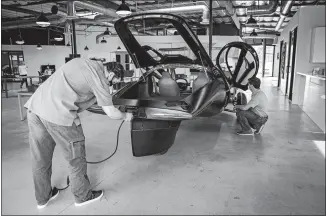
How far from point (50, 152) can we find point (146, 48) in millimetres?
2244

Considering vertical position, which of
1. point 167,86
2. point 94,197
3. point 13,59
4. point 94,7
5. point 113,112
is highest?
point 94,7

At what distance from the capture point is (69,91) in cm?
210

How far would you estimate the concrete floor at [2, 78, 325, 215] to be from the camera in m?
1.85

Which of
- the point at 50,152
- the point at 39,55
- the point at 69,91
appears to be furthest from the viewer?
the point at 39,55

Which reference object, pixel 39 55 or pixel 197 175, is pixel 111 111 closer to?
pixel 197 175

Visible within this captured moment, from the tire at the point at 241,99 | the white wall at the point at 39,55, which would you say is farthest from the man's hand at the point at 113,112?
the white wall at the point at 39,55

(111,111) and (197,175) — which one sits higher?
(111,111)

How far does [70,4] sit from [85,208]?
31.7 ft

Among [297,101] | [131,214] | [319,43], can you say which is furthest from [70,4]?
[319,43]

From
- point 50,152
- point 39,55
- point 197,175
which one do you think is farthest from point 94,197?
point 39,55

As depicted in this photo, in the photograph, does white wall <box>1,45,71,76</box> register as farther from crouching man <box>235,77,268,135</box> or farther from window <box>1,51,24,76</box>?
crouching man <box>235,77,268,135</box>

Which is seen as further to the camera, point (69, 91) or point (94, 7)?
point (94, 7)

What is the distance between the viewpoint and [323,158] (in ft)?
3.16

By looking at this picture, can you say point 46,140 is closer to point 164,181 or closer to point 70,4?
point 164,181
